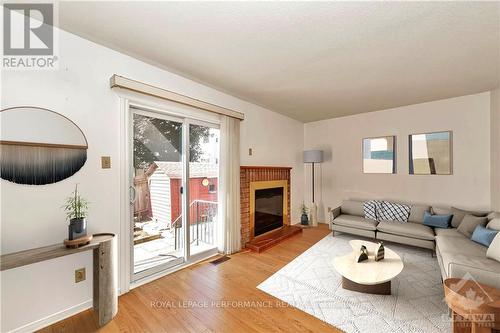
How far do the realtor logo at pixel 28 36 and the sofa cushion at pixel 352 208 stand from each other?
481 centimetres

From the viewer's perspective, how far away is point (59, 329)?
68.8 inches

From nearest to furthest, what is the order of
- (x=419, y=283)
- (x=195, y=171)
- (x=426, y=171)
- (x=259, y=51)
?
(x=259, y=51) < (x=419, y=283) < (x=195, y=171) < (x=426, y=171)

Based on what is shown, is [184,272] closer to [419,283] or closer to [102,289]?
[102,289]

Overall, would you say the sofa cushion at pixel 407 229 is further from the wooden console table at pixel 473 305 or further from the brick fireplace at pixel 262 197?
the brick fireplace at pixel 262 197

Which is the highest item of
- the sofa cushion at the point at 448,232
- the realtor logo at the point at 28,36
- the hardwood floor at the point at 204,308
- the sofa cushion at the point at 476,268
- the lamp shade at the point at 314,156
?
the realtor logo at the point at 28,36

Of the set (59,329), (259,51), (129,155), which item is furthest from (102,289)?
(259,51)

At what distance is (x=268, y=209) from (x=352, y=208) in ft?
5.62

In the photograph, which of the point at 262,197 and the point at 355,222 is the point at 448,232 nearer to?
the point at 355,222

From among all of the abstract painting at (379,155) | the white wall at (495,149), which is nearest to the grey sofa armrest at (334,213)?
the abstract painting at (379,155)

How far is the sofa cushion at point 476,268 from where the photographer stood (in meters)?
1.70

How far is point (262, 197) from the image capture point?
13.4 ft

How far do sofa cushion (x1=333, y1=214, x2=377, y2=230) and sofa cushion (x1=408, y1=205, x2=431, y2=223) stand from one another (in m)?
0.65

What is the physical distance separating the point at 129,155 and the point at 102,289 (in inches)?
51.3

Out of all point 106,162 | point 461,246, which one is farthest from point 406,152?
point 106,162
